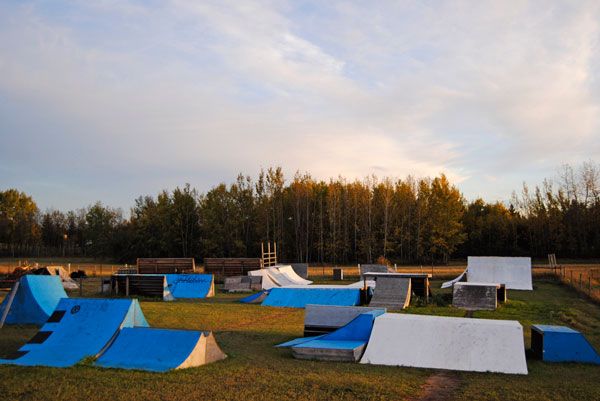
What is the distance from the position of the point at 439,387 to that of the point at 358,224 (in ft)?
168

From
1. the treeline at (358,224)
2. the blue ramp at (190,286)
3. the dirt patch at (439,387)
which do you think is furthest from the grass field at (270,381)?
the treeline at (358,224)

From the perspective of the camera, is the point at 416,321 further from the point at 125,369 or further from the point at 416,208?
the point at 416,208

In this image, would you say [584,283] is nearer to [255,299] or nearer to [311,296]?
[311,296]

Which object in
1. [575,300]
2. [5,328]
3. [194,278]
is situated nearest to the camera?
[5,328]

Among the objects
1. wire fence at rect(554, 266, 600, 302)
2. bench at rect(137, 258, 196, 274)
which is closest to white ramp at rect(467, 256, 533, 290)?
wire fence at rect(554, 266, 600, 302)

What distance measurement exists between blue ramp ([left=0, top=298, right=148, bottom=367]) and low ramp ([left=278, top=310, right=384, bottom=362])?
3215mm

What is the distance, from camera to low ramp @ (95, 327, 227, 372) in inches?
334

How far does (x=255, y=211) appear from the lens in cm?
6119

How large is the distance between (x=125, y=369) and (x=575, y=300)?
18.8 meters

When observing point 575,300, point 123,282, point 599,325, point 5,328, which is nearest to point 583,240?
point 575,300

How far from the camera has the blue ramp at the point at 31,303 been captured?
1405 cm

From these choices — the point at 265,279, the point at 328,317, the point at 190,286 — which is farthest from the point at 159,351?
the point at 265,279

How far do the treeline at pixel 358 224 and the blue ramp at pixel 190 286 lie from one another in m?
34.1

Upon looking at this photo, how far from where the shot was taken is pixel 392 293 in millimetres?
18312
